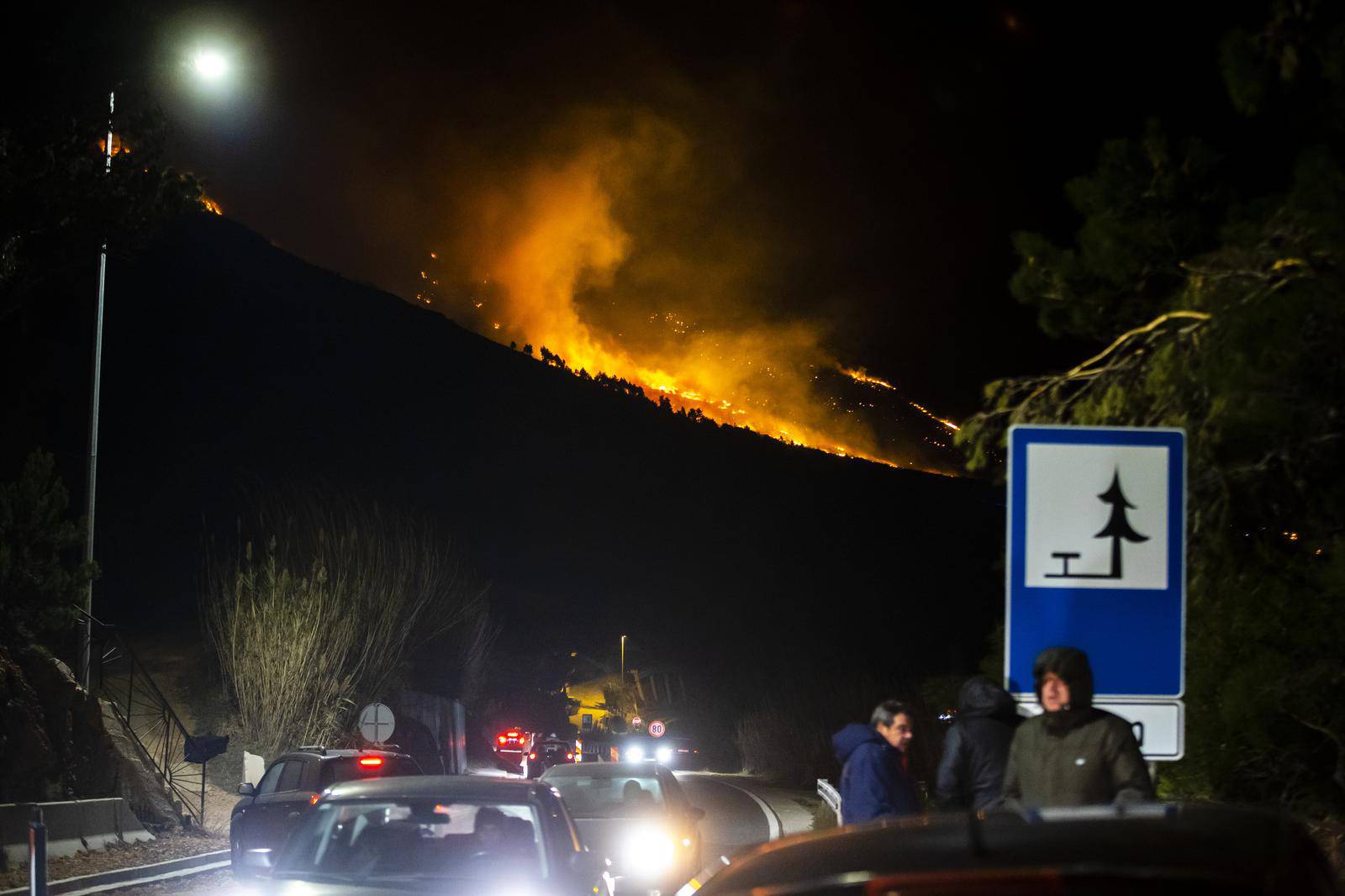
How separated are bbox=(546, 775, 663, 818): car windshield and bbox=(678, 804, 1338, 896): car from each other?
11.6 metres

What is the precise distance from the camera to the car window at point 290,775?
18.8 metres

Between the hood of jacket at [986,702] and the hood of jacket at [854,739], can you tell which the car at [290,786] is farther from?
the hood of jacket at [986,702]

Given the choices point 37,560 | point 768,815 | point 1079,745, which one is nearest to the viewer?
point 1079,745

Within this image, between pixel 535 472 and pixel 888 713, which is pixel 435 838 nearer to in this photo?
pixel 888 713

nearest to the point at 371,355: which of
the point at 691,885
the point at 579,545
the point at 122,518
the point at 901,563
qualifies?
the point at 579,545

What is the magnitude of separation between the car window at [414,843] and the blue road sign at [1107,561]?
292 cm

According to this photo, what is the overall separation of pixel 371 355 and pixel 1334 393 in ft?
466

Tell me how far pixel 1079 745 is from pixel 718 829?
21.6 meters

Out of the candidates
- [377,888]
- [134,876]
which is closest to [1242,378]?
[377,888]

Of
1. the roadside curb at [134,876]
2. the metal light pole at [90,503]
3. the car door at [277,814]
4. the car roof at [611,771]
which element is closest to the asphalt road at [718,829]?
the roadside curb at [134,876]

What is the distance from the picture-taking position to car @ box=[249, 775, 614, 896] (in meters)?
7.85

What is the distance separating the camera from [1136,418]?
31.4 feet

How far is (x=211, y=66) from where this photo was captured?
20766mm

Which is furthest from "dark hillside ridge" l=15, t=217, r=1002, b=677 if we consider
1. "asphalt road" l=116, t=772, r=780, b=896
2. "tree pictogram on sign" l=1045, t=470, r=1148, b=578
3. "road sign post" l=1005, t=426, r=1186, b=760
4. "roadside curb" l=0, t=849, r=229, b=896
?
"tree pictogram on sign" l=1045, t=470, r=1148, b=578
